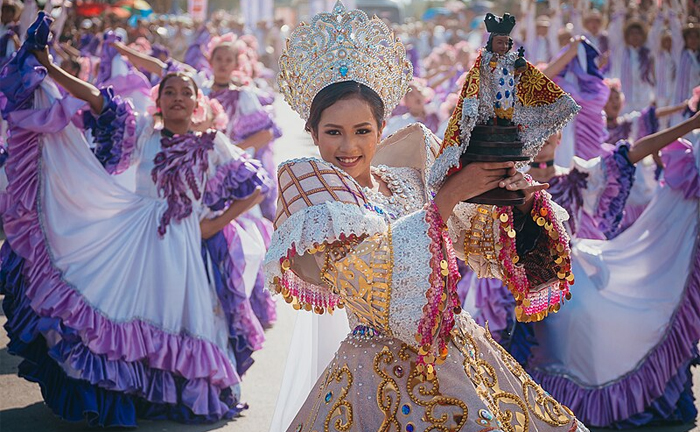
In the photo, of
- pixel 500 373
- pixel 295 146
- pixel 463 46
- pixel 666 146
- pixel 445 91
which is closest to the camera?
pixel 500 373

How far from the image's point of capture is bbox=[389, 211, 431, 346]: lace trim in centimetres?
247

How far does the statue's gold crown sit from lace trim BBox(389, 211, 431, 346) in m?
0.63

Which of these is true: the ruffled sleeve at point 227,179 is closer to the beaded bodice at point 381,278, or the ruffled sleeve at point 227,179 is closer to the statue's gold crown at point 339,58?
the statue's gold crown at point 339,58

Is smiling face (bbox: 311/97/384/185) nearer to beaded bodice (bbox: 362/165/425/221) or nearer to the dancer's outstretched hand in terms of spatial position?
beaded bodice (bbox: 362/165/425/221)

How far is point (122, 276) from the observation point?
5281 millimetres

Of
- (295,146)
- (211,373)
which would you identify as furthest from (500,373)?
(295,146)

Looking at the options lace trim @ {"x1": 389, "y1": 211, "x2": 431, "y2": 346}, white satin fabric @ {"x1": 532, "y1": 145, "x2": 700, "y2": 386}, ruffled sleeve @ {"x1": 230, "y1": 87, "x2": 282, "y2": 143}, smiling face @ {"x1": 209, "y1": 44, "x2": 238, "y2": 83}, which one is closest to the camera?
lace trim @ {"x1": 389, "y1": 211, "x2": 431, "y2": 346}

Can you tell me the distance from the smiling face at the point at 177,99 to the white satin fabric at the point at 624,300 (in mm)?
2363

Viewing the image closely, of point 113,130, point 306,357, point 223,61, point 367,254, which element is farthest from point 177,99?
point 367,254

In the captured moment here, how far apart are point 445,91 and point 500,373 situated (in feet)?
33.0

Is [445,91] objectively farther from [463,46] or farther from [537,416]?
[537,416]

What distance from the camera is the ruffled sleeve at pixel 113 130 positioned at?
537cm

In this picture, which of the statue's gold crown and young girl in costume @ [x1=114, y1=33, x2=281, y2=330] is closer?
the statue's gold crown

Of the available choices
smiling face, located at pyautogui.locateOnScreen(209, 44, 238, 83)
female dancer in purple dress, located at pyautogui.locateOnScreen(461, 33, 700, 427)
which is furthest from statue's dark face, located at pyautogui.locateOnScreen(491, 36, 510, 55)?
smiling face, located at pyautogui.locateOnScreen(209, 44, 238, 83)
